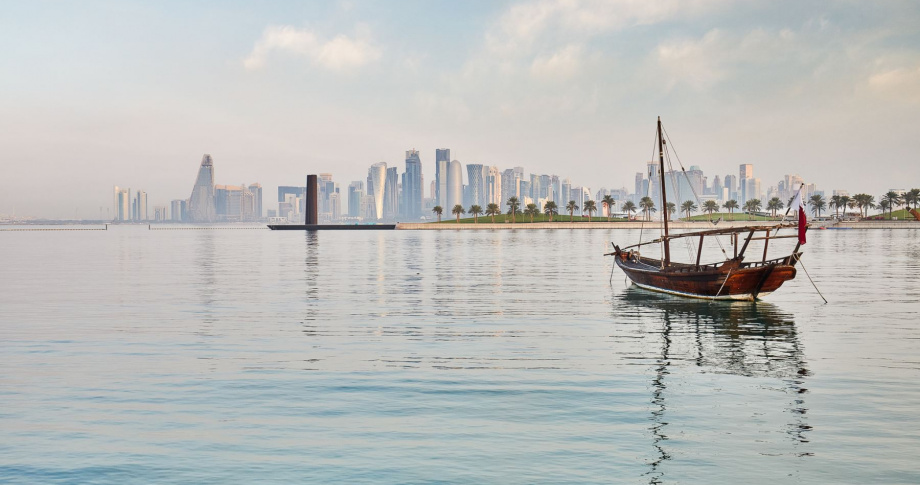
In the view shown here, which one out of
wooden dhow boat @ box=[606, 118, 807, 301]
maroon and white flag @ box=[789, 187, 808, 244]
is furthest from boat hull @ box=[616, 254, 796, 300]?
maroon and white flag @ box=[789, 187, 808, 244]

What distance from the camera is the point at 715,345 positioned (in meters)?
30.3

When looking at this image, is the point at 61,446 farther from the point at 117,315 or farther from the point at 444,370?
the point at 117,315

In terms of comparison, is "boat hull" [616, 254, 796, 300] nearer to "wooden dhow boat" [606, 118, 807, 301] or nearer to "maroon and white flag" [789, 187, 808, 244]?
"wooden dhow boat" [606, 118, 807, 301]

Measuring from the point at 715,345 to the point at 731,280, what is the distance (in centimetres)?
1730

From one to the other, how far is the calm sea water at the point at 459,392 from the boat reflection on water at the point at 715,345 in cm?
14

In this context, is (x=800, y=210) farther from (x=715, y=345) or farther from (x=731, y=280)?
(x=715, y=345)

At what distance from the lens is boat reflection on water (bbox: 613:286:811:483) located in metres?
18.5

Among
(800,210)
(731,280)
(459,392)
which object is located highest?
(800,210)

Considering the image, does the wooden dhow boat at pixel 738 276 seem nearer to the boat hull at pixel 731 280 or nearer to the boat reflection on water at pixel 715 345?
the boat hull at pixel 731 280

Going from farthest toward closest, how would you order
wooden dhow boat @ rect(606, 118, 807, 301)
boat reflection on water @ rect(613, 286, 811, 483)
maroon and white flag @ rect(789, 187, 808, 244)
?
wooden dhow boat @ rect(606, 118, 807, 301)
maroon and white flag @ rect(789, 187, 808, 244)
boat reflection on water @ rect(613, 286, 811, 483)

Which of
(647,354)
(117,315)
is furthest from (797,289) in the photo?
(117,315)

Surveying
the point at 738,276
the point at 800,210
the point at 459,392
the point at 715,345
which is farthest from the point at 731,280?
the point at 459,392

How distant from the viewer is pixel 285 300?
48.7 m

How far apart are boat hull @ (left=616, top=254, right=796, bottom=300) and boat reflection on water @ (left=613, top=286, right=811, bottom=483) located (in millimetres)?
674
